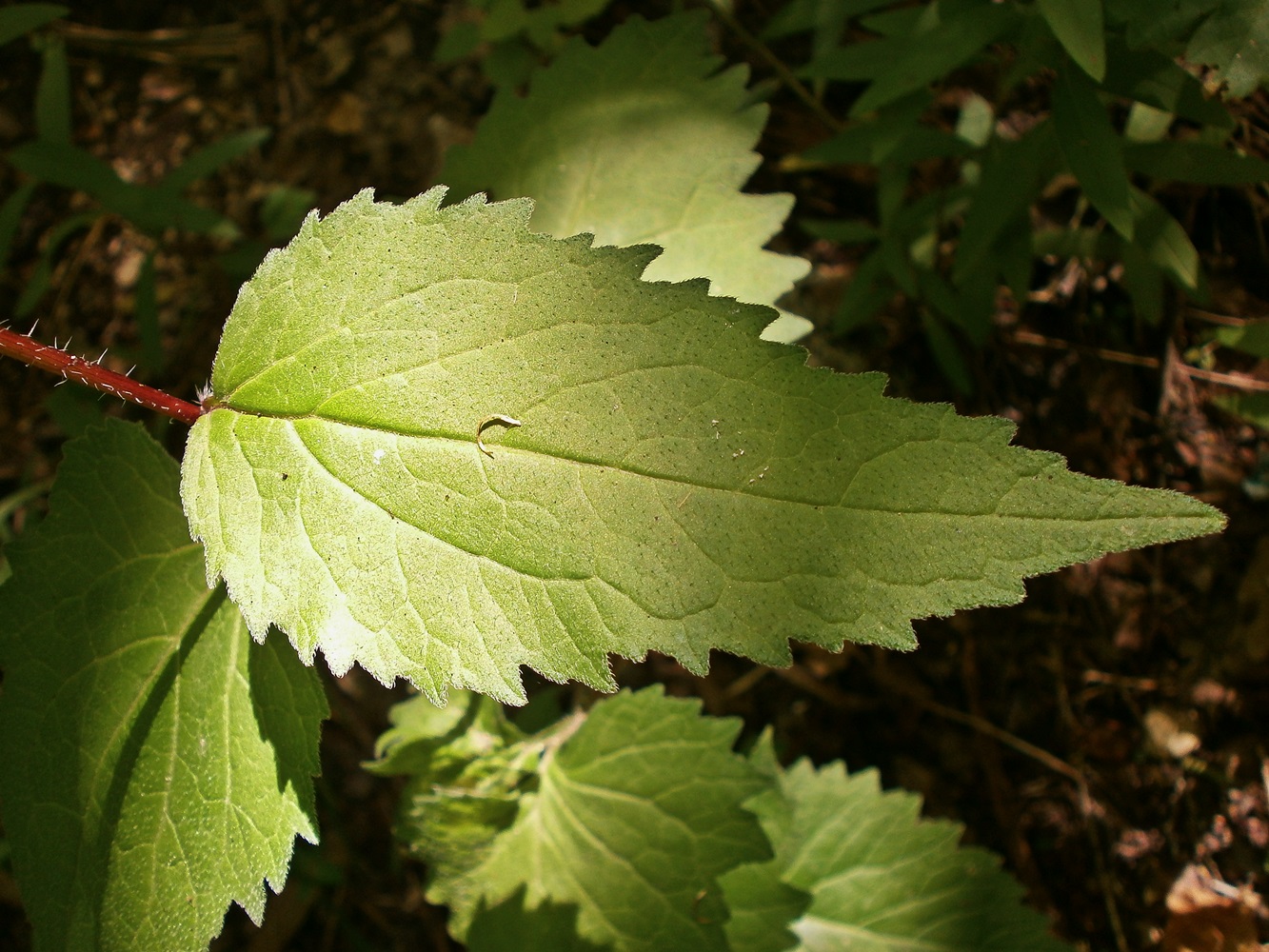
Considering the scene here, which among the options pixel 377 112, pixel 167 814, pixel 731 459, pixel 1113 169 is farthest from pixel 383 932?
pixel 1113 169

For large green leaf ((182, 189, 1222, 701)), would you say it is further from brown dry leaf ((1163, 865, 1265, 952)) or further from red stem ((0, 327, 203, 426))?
brown dry leaf ((1163, 865, 1265, 952))

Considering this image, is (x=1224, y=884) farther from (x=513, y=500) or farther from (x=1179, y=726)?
(x=513, y=500)

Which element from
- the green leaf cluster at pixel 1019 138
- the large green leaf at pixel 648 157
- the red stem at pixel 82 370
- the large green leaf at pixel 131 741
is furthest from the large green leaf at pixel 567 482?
the green leaf cluster at pixel 1019 138

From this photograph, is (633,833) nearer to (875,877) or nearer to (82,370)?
(875,877)

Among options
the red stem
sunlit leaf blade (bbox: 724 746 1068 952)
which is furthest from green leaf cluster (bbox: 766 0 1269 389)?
the red stem

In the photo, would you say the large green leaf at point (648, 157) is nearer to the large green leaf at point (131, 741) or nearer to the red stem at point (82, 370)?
the red stem at point (82, 370)
